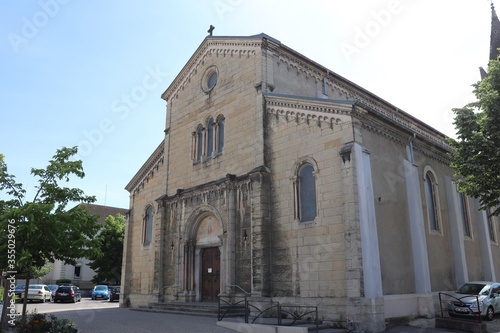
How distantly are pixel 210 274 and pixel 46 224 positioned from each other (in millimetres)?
9160

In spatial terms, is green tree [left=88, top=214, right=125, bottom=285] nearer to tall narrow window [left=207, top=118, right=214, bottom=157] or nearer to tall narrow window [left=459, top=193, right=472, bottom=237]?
tall narrow window [left=207, top=118, right=214, bottom=157]

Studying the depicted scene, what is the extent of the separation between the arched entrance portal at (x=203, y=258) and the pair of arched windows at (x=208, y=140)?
10.3 feet

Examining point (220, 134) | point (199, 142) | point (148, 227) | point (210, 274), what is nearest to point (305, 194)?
point (220, 134)

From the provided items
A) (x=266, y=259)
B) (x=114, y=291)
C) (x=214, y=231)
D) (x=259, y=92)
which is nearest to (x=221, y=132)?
(x=259, y=92)

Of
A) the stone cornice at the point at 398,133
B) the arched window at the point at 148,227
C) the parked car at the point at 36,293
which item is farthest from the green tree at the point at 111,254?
the stone cornice at the point at 398,133

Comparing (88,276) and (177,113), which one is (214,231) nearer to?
(177,113)

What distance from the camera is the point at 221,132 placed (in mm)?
21016

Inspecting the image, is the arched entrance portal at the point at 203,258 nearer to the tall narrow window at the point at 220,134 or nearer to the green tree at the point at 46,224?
the tall narrow window at the point at 220,134

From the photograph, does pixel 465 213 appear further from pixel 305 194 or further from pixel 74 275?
pixel 74 275

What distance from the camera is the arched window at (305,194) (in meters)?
16.0

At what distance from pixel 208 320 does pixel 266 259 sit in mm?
3214

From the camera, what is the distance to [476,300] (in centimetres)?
1661

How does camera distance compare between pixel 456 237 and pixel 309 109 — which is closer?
pixel 309 109

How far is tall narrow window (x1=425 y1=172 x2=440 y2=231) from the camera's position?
19.1 m
